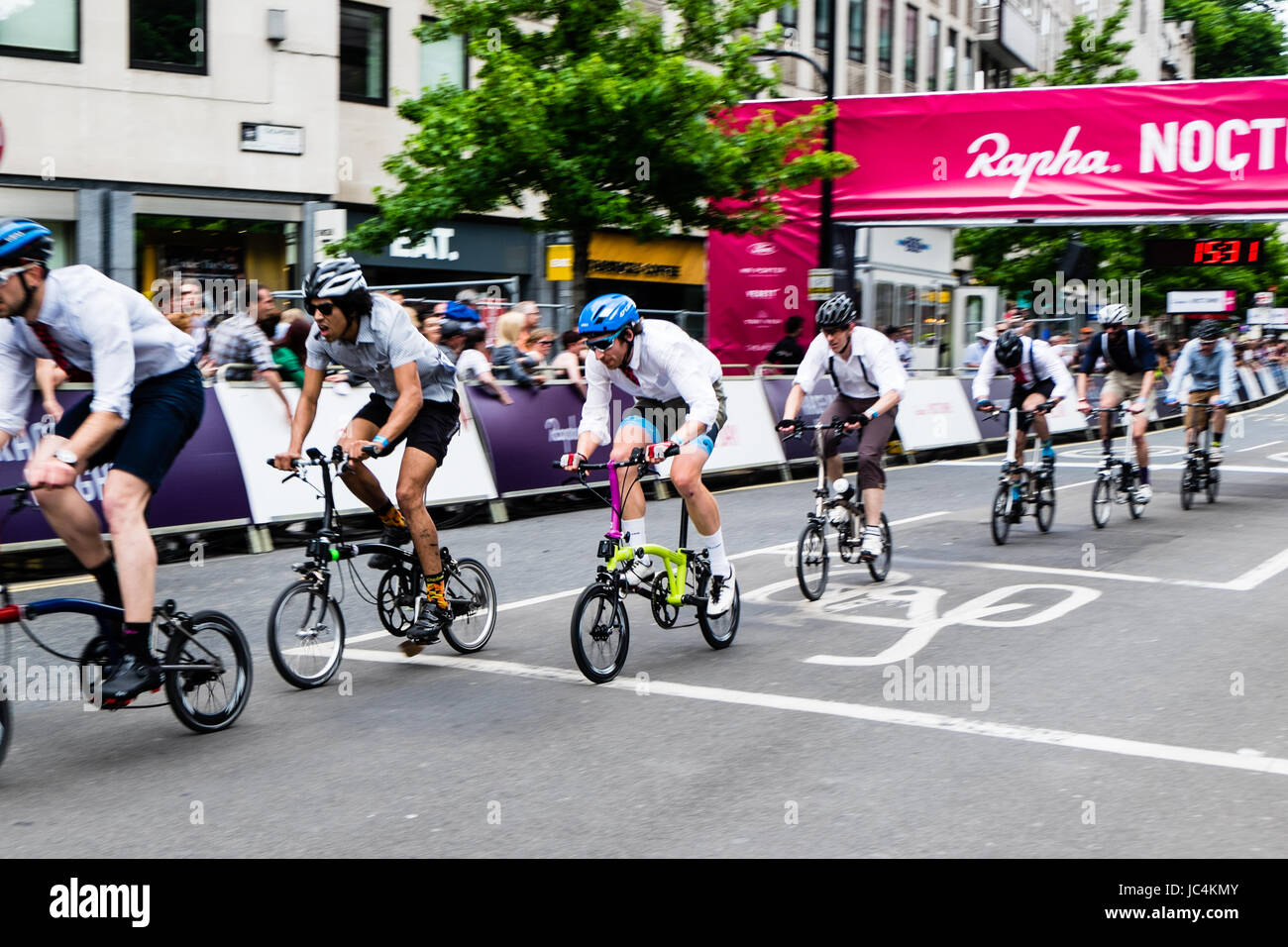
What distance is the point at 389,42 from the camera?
2323 cm

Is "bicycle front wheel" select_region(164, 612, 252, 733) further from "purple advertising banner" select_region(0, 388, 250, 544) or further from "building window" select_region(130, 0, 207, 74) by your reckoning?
"building window" select_region(130, 0, 207, 74)

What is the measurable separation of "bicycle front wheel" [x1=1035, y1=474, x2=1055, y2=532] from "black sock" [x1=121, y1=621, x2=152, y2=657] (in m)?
9.15

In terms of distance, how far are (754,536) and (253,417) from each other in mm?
4277

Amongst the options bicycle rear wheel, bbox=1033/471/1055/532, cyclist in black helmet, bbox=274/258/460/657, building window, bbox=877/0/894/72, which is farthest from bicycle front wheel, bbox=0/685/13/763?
building window, bbox=877/0/894/72

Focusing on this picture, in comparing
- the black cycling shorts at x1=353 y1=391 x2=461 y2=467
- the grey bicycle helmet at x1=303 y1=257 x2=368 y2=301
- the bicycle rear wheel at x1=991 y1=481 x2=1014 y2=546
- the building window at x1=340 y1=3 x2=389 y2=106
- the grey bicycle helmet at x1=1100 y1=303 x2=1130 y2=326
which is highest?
the building window at x1=340 y1=3 x2=389 y2=106

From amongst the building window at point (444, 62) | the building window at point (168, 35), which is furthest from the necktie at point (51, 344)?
the building window at point (444, 62)

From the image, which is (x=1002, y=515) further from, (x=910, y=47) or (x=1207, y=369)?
(x=910, y=47)

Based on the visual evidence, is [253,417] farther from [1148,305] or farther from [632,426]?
[1148,305]

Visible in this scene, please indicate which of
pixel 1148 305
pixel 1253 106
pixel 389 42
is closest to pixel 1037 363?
pixel 1253 106

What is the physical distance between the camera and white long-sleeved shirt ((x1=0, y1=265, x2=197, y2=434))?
17.2 feet

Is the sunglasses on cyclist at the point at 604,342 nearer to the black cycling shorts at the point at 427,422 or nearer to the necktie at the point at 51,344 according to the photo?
the black cycling shorts at the point at 427,422

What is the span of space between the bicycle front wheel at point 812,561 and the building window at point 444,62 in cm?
1648

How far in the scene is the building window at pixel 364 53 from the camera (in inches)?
895
